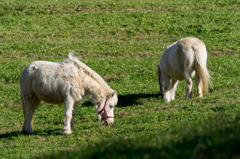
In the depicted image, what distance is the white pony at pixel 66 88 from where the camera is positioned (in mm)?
10758

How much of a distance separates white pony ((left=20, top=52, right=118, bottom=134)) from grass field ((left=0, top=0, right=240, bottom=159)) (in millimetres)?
587

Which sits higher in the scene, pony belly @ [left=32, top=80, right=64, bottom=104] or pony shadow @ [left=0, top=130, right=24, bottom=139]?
pony belly @ [left=32, top=80, right=64, bottom=104]

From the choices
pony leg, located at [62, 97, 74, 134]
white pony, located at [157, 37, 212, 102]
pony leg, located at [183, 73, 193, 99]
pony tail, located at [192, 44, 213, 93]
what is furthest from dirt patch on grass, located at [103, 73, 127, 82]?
pony leg, located at [62, 97, 74, 134]

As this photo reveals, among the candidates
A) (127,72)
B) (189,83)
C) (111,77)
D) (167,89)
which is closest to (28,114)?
(167,89)

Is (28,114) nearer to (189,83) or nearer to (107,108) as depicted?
(107,108)

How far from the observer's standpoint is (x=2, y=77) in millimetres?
18859

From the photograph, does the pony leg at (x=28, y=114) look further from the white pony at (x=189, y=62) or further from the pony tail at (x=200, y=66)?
the pony tail at (x=200, y=66)

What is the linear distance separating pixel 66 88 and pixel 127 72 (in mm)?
8717

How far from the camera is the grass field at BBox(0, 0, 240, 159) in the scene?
5.59m

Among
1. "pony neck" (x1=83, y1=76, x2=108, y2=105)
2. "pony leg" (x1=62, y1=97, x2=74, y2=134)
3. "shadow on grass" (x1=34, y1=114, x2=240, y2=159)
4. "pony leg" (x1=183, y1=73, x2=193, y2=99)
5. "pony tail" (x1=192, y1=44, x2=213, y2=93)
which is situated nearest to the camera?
"shadow on grass" (x1=34, y1=114, x2=240, y2=159)

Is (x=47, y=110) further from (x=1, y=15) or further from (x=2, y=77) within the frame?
(x=1, y=15)

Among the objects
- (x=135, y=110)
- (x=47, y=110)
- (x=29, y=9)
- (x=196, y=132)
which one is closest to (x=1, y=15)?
(x=29, y=9)

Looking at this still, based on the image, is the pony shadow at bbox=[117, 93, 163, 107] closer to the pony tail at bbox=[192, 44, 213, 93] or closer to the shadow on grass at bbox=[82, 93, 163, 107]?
the shadow on grass at bbox=[82, 93, 163, 107]

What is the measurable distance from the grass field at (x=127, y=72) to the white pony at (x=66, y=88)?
587mm
